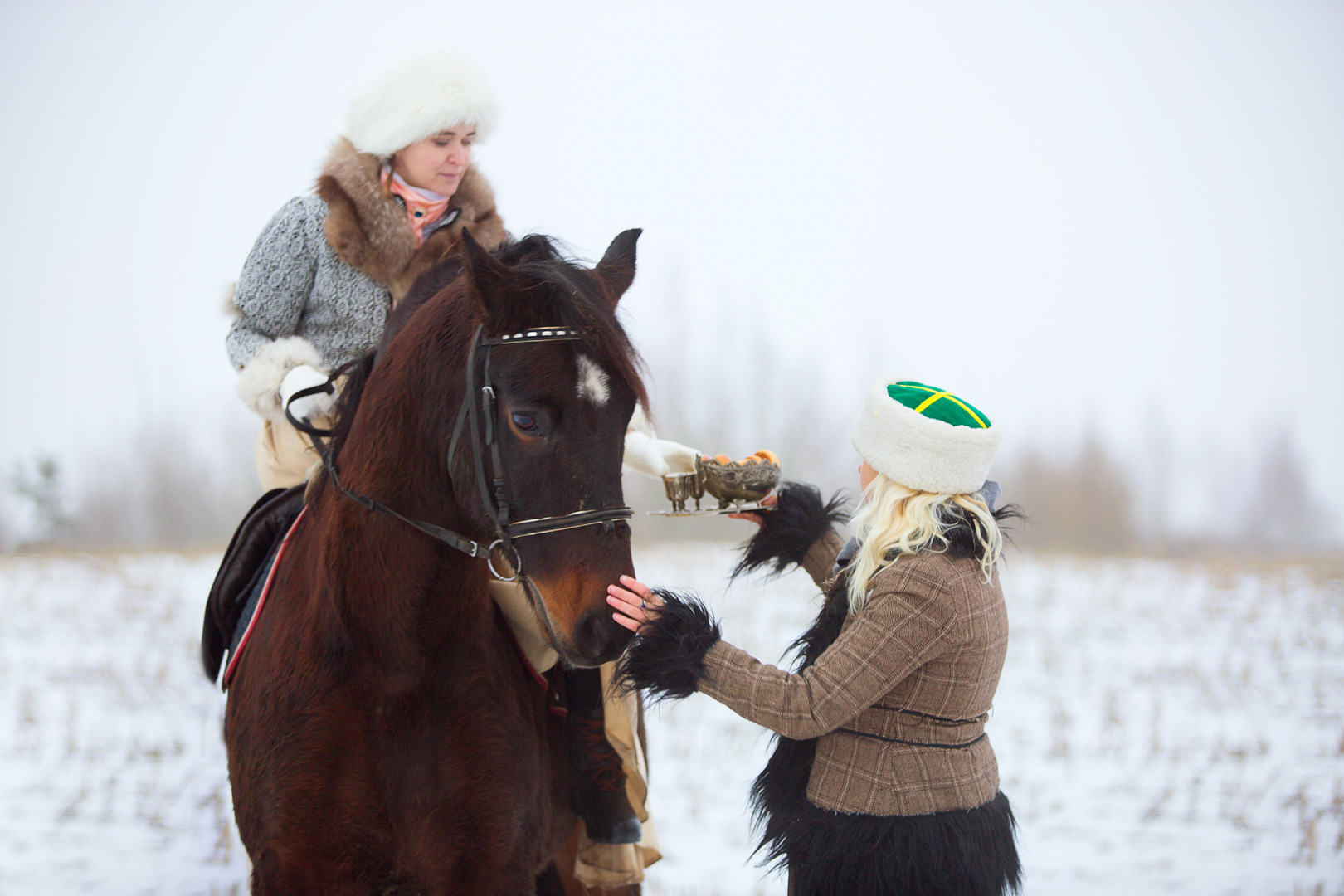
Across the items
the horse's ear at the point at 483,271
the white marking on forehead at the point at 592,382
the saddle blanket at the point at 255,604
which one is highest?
the horse's ear at the point at 483,271

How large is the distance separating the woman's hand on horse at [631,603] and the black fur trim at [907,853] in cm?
71

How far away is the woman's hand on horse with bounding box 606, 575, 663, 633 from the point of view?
1.76 meters

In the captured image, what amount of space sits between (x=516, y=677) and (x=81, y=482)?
13502 millimetres

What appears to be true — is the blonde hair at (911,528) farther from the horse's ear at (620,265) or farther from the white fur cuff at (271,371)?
the white fur cuff at (271,371)

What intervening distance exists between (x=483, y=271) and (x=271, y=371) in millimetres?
1239

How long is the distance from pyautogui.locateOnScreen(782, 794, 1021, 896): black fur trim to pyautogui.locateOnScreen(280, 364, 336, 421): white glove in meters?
1.83

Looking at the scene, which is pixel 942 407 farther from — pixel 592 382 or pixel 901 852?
pixel 901 852

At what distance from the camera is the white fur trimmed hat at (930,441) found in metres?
1.92

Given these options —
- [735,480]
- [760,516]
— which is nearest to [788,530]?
[760,516]

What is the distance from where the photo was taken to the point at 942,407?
6.49ft

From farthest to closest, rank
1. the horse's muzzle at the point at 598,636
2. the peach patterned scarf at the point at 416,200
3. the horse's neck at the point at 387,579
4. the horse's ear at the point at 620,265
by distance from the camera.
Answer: the peach patterned scarf at the point at 416,200, the horse's ear at the point at 620,265, the horse's neck at the point at 387,579, the horse's muzzle at the point at 598,636

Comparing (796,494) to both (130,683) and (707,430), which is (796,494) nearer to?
(130,683)

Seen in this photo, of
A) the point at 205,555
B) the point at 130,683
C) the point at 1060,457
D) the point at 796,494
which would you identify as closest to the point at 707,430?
the point at 1060,457

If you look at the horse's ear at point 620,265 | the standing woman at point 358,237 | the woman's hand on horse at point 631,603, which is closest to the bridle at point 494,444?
the woman's hand on horse at point 631,603
